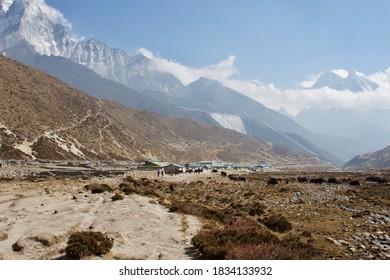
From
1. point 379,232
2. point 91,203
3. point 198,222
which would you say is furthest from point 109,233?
point 379,232

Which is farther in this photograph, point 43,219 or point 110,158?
point 110,158

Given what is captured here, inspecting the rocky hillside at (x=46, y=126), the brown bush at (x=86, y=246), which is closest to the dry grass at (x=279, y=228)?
the brown bush at (x=86, y=246)

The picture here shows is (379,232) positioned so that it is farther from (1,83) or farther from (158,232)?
(1,83)

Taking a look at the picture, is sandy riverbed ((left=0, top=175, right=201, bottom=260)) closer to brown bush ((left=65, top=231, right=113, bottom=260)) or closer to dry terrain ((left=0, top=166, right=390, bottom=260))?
dry terrain ((left=0, top=166, right=390, bottom=260))

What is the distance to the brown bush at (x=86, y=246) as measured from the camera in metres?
16.1

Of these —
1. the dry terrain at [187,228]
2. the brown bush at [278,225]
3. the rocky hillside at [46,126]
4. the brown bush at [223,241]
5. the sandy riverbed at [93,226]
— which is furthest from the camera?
the rocky hillside at [46,126]

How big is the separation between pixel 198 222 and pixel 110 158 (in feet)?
464

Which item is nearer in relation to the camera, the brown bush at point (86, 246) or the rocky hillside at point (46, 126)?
the brown bush at point (86, 246)

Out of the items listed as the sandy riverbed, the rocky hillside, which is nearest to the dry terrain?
the sandy riverbed

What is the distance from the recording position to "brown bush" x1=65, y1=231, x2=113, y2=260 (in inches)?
635

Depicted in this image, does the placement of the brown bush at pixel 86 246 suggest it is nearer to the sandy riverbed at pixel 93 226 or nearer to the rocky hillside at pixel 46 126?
the sandy riverbed at pixel 93 226

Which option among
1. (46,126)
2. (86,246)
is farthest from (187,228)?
(46,126)

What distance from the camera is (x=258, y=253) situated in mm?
14211

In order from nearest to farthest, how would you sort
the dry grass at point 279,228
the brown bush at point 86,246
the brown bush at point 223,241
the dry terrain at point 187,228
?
the dry grass at point 279,228 → the brown bush at point 223,241 → the brown bush at point 86,246 → the dry terrain at point 187,228
